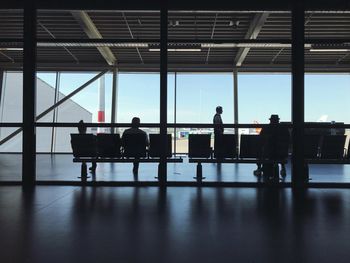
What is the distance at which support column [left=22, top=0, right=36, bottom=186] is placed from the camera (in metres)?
6.71

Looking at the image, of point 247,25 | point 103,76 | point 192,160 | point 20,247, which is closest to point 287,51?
point 247,25

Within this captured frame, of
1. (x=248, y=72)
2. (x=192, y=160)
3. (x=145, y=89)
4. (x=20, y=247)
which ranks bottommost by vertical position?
(x=20, y=247)

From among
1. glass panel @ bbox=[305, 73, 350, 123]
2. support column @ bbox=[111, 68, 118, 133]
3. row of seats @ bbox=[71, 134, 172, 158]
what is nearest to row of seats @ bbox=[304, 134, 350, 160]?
row of seats @ bbox=[71, 134, 172, 158]

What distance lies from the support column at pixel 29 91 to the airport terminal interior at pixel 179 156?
0.02 meters

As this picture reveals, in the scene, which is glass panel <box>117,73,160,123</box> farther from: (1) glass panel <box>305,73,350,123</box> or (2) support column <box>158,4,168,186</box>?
(2) support column <box>158,4,168,186</box>

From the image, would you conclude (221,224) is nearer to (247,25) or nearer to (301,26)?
(301,26)

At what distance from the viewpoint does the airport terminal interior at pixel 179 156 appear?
3465 millimetres

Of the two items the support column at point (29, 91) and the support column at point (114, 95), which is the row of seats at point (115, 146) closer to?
the support column at point (29, 91)

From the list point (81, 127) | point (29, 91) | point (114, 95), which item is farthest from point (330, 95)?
point (29, 91)

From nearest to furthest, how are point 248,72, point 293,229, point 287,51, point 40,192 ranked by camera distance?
point 293,229 < point 40,192 < point 287,51 < point 248,72

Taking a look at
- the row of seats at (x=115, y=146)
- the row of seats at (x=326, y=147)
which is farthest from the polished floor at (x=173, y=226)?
the row of seats at (x=115, y=146)

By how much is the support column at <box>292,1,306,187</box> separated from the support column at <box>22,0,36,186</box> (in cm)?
453

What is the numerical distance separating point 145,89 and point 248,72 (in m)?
4.82

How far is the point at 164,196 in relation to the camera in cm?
570
